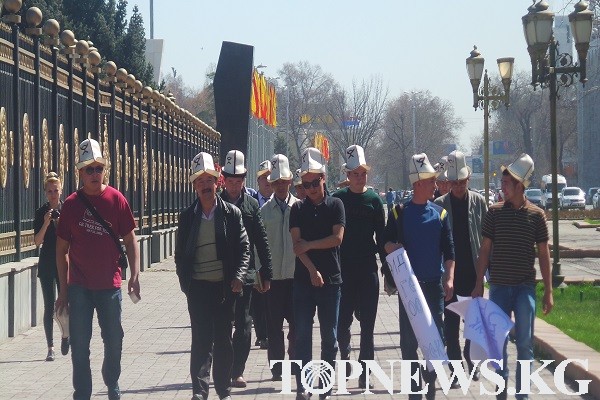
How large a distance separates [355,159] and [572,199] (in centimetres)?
7141

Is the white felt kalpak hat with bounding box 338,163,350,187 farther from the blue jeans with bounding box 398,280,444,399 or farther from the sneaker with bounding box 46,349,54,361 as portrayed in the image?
the sneaker with bounding box 46,349,54,361

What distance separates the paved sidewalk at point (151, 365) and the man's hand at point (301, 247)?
1152 mm

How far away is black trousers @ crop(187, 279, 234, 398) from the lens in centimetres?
1007

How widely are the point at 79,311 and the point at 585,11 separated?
14144 mm

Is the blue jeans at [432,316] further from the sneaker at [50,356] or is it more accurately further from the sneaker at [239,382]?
the sneaker at [50,356]

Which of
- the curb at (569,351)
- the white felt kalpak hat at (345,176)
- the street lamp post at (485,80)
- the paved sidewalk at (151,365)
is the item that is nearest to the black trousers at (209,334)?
the paved sidewalk at (151,365)

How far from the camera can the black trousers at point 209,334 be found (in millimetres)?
10070

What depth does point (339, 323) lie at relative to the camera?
1127 cm

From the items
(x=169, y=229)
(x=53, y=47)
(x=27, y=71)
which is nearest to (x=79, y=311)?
(x=27, y=71)

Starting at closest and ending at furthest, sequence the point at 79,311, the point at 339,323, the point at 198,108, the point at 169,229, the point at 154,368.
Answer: the point at 79,311, the point at 339,323, the point at 154,368, the point at 169,229, the point at 198,108

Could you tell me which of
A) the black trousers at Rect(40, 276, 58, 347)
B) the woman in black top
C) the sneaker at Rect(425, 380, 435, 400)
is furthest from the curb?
the black trousers at Rect(40, 276, 58, 347)

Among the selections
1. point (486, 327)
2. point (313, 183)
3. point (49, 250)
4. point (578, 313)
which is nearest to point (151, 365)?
point (49, 250)

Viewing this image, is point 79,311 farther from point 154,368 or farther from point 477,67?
point 477,67

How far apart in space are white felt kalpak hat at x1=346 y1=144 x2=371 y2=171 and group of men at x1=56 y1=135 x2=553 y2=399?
0.04 ft
